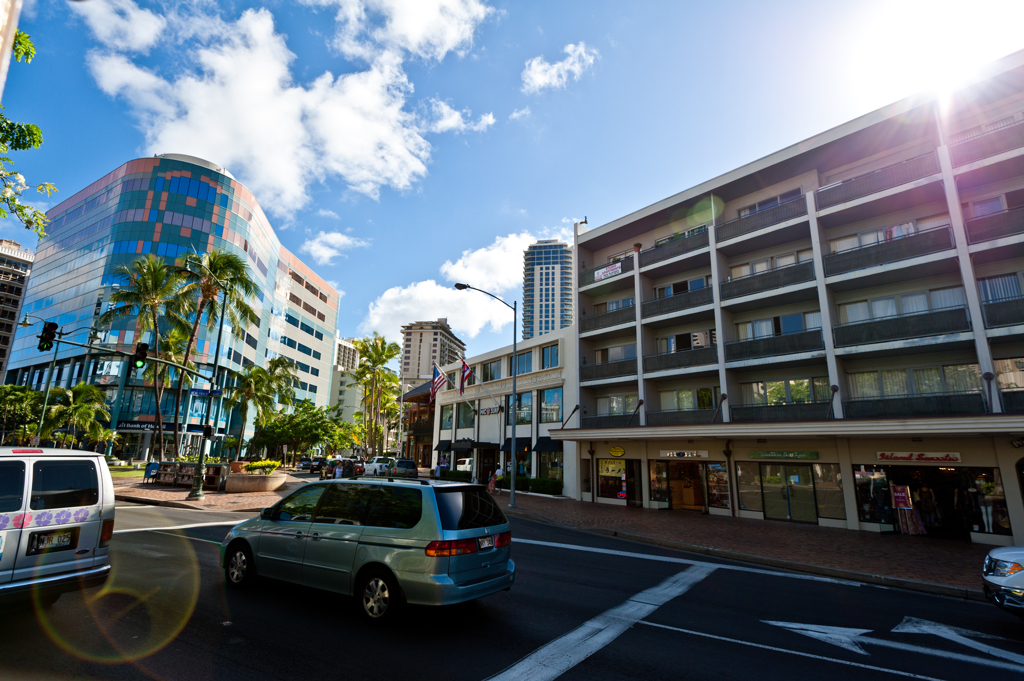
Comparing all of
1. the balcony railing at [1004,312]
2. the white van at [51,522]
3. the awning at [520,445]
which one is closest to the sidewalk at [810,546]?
the balcony railing at [1004,312]

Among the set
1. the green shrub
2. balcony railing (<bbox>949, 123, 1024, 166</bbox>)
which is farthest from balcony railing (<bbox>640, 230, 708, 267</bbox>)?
the green shrub

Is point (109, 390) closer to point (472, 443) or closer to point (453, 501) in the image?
point (472, 443)

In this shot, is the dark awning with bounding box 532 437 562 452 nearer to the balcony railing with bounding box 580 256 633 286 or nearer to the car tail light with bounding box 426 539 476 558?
the balcony railing with bounding box 580 256 633 286

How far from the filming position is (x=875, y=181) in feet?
65.6

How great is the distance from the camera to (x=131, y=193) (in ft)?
185

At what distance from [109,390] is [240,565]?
58.0m

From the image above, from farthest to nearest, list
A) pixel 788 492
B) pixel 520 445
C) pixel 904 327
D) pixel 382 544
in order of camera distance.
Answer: pixel 520 445 → pixel 788 492 → pixel 904 327 → pixel 382 544

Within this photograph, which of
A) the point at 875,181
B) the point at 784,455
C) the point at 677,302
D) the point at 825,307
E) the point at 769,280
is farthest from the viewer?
the point at 677,302

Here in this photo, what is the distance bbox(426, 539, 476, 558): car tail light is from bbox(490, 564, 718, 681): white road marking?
4.34 feet

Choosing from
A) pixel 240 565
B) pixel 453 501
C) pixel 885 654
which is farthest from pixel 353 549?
pixel 885 654

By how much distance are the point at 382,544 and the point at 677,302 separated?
22646mm

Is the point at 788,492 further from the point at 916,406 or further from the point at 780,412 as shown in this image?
the point at 916,406

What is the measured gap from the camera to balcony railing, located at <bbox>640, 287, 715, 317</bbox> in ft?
80.1

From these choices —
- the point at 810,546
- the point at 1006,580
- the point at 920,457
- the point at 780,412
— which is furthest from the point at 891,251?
the point at 1006,580
